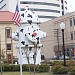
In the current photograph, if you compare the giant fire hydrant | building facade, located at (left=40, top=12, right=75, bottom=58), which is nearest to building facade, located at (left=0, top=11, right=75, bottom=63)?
building facade, located at (left=40, top=12, right=75, bottom=58)

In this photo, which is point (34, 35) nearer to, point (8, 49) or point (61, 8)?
point (8, 49)

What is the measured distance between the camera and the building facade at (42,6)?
111 metres

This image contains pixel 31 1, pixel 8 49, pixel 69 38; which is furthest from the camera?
pixel 31 1

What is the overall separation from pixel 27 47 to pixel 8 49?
102 ft

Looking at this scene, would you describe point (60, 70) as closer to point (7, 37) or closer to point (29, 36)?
point (29, 36)

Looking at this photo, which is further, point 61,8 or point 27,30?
point 61,8

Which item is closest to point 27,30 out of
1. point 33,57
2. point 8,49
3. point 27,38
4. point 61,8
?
point 27,38

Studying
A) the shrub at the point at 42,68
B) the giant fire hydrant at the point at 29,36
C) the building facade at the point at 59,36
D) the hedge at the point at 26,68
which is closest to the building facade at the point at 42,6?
the building facade at the point at 59,36

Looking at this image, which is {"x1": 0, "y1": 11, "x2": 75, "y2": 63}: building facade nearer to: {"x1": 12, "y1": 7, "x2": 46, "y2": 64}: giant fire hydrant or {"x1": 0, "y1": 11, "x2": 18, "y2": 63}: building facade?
{"x1": 0, "y1": 11, "x2": 18, "y2": 63}: building facade

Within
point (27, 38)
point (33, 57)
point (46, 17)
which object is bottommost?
point (33, 57)

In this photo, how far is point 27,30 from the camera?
3039 cm

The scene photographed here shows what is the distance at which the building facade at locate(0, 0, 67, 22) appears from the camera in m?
111

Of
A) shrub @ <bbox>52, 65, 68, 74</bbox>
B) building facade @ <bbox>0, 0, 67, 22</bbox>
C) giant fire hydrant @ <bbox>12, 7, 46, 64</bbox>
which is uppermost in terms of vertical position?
building facade @ <bbox>0, 0, 67, 22</bbox>

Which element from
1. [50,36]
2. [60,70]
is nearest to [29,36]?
[60,70]
